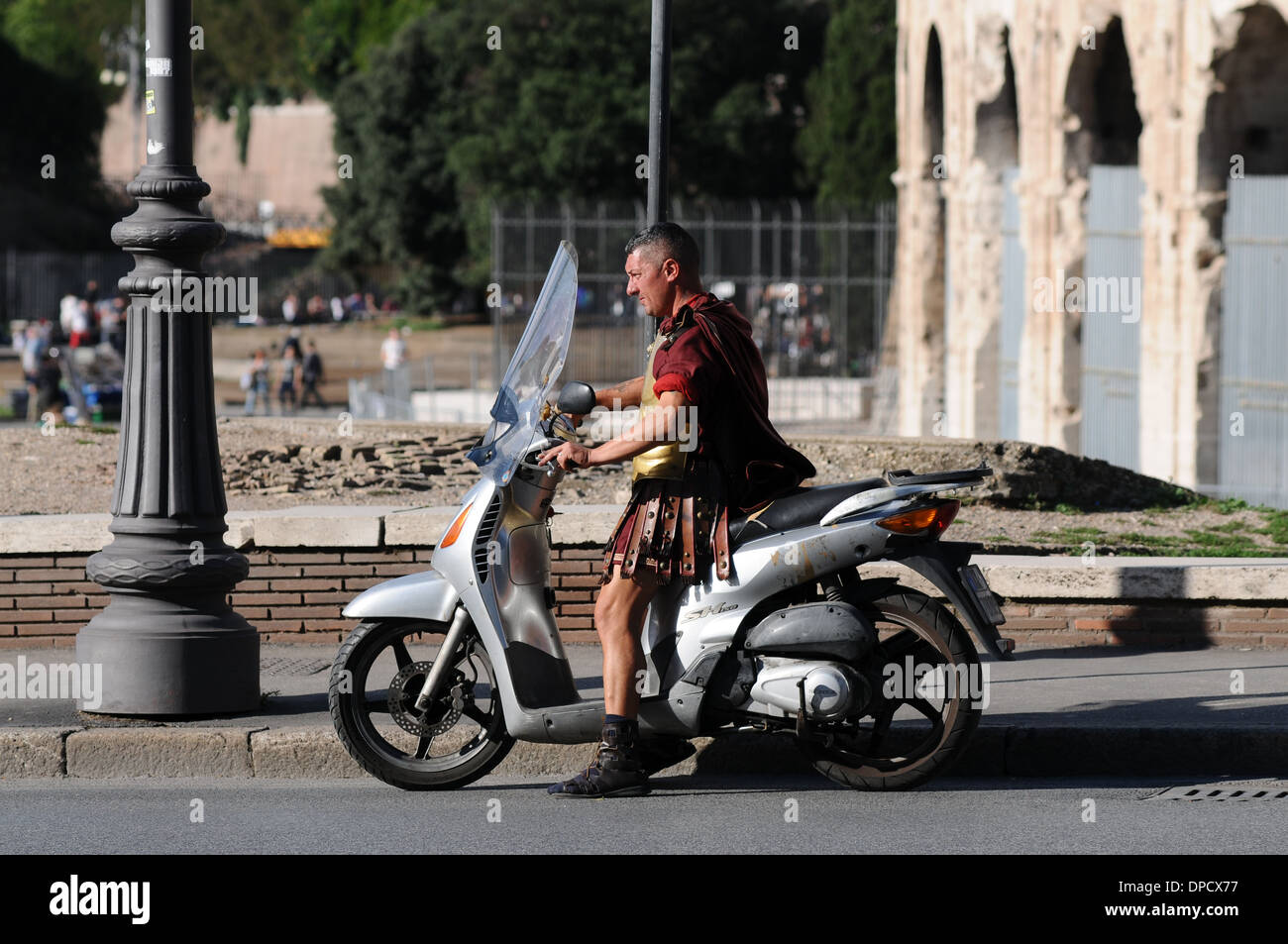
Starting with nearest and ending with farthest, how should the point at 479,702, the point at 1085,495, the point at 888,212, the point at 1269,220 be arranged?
1. the point at 479,702
2. the point at 1085,495
3. the point at 1269,220
4. the point at 888,212

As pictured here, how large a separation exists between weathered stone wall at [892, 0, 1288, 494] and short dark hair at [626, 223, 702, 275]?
9874mm

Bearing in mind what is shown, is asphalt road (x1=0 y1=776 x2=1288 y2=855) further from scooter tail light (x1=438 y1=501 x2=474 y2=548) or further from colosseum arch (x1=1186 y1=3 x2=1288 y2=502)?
colosseum arch (x1=1186 y1=3 x2=1288 y2=502)

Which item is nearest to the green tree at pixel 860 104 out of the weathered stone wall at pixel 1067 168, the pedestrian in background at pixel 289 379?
the pedestrian in background at pixel 289 379

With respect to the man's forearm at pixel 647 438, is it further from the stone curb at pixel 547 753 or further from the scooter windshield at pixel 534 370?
the stone curb at pixel 547 753

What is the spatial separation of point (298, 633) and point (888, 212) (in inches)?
1091

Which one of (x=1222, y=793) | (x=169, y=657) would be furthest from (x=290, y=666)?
(x=1222, y=793)

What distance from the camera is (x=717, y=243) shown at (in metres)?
32.6

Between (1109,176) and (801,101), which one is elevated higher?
(801,101)

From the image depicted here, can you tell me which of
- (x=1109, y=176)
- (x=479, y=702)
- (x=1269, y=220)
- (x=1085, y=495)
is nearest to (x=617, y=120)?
(x=1109, y=176)

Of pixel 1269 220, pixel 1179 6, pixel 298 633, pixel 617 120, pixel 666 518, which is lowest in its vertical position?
pixel 298 633

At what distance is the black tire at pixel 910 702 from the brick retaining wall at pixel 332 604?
91.1 inches

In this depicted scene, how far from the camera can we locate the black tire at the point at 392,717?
6109 mm

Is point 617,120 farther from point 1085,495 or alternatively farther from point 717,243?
point 1085,495

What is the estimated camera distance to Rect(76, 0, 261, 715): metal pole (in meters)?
6.79
